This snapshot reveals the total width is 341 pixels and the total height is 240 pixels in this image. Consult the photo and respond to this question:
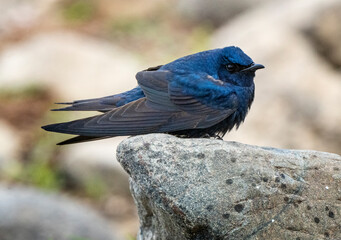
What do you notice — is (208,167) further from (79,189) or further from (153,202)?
(79,189)

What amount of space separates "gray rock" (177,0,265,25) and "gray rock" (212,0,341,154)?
3843 millimetres

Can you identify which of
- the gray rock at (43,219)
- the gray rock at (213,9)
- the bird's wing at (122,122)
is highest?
the gray rock at (213,9)

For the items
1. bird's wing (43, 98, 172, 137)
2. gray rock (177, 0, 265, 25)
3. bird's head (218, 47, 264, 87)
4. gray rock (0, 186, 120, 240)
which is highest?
gray rock (177, 0, 265, 25)

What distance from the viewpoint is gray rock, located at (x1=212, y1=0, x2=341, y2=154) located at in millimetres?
→ 8625

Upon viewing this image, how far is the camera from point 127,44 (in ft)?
44.0

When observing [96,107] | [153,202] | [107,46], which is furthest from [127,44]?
[153,202]

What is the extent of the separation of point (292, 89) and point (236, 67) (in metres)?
4.12

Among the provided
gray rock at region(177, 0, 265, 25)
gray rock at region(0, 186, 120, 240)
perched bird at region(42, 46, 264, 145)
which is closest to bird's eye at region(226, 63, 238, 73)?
perched bird at region(42, 46, 264, 145)

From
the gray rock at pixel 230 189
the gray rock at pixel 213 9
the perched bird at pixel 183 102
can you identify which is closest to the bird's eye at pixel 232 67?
the perched bird at pixel 183 102

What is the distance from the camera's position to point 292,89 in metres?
8.84

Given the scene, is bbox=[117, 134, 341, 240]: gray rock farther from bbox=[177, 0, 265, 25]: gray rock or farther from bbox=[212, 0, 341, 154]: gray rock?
bbox=[177, 0, 265, 25]: gray rock

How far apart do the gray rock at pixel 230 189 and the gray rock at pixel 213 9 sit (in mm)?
10671

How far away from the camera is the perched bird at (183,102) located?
4547 mm

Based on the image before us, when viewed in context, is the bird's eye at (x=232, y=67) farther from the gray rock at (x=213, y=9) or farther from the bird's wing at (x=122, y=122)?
the gray rock at (x=213, y=9)
